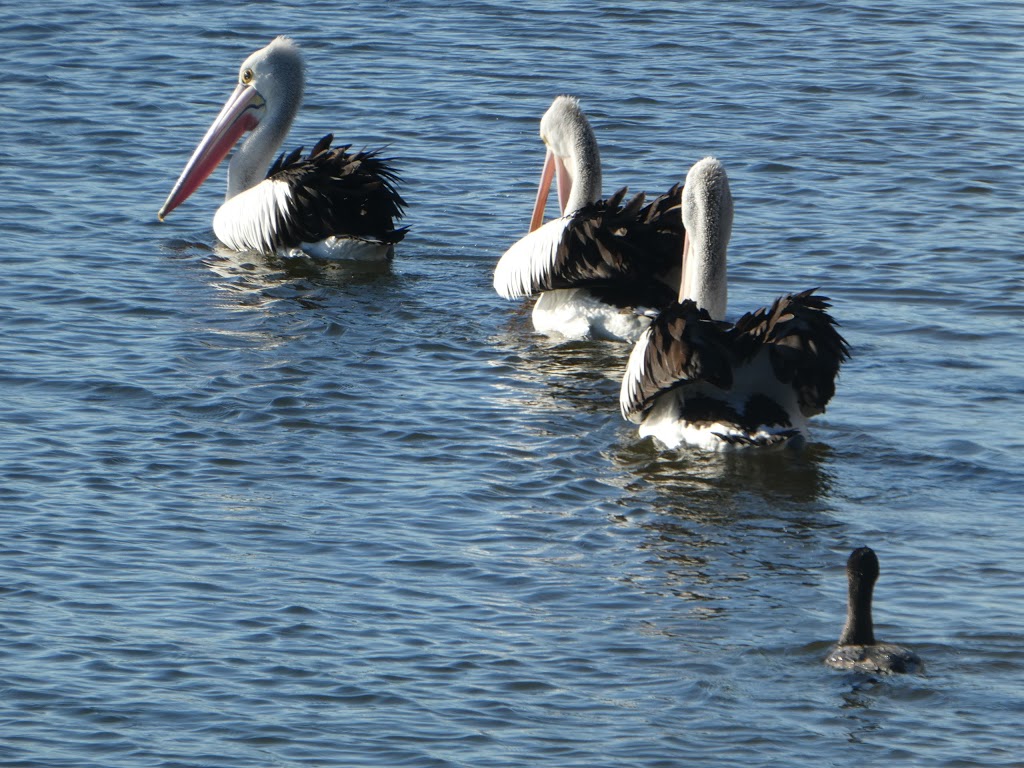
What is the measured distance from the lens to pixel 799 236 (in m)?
11.1

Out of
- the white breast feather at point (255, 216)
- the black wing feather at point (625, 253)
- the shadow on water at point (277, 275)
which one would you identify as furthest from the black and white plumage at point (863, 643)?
the white breast feather at point (255, 216)

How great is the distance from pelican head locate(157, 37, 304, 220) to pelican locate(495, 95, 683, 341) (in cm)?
252

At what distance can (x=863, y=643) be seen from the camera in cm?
588

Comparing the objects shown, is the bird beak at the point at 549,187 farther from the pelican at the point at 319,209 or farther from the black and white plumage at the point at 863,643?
the black and white plumage at the point at 863,643

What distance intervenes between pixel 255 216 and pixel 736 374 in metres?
4.13

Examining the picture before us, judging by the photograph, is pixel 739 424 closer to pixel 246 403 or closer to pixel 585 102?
pixel 246 403

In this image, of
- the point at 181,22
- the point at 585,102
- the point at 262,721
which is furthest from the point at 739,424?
the point at 181,22

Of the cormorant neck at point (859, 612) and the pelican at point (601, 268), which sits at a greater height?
the pelican at point (601, 268)

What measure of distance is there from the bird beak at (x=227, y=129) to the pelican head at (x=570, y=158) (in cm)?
228

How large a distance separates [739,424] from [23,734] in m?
3.43

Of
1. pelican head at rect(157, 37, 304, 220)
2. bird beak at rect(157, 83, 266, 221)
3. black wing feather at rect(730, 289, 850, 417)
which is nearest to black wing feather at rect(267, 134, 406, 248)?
pelican head at rect(157, 37, 304, 220)

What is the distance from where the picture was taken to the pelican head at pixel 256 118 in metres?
11.8

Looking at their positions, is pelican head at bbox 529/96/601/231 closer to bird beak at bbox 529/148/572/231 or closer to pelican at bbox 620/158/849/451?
bird beak at bbox 529/148/572/231

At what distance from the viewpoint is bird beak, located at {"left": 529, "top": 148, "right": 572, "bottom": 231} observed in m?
10.7
